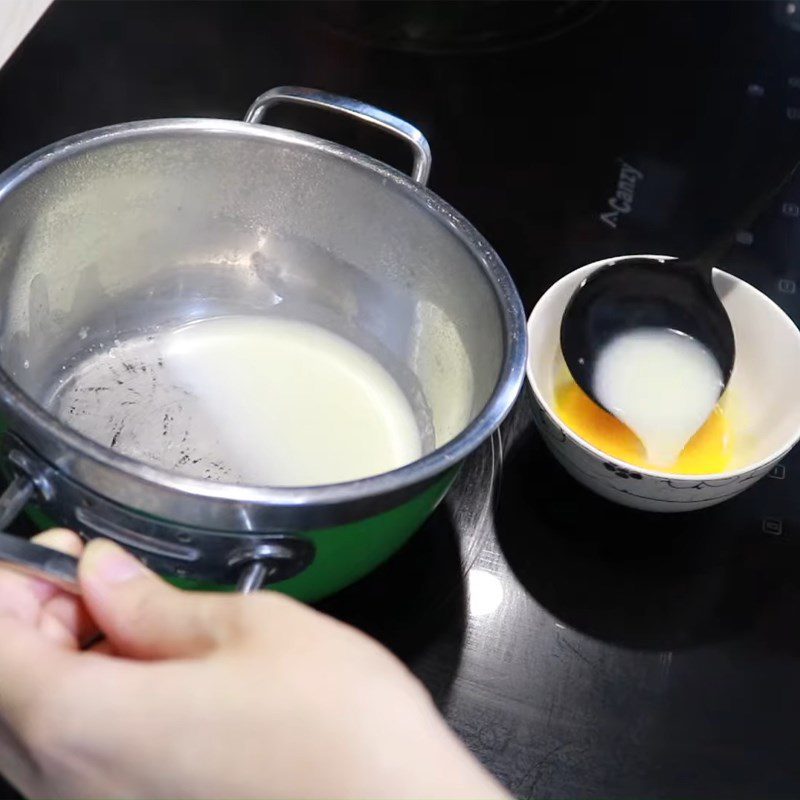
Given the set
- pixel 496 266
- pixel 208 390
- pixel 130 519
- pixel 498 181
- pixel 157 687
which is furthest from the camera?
pixel 498 181

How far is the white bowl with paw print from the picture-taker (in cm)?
57

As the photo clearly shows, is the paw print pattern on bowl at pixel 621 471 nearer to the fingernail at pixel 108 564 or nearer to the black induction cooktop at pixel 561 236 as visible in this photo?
the black induction cooktop at pixel 561 236

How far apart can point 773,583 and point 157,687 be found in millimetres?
423

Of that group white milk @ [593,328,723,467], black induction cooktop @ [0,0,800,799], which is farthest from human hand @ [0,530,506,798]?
white milk @ [593,328,723,467]

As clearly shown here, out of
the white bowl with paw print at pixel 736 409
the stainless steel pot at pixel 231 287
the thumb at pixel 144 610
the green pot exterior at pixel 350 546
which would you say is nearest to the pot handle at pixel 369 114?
the stainless steel pot at pixel 231 287

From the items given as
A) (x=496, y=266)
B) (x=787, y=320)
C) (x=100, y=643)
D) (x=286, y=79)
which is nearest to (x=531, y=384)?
(x=496, y=266)

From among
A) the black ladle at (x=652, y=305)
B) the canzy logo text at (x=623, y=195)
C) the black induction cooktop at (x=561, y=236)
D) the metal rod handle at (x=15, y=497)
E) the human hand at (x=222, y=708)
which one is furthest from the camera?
the canzy logo text at (x=623, y=195)

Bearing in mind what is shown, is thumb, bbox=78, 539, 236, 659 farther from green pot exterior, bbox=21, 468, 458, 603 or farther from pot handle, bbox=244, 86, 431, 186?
pot handle, bbox=244, 86, 431, 186

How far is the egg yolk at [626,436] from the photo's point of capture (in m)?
0.62

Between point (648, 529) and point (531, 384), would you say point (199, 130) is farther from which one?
point (648, 529)

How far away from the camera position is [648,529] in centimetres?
64

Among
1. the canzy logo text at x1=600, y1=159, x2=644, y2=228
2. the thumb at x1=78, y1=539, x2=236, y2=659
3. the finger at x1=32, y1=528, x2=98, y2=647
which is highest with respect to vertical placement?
the thumb at x1=78, y1=539, x2=236, y2=659

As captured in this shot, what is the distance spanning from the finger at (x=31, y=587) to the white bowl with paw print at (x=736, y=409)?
0.29 meters

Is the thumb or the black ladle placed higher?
the thumb
